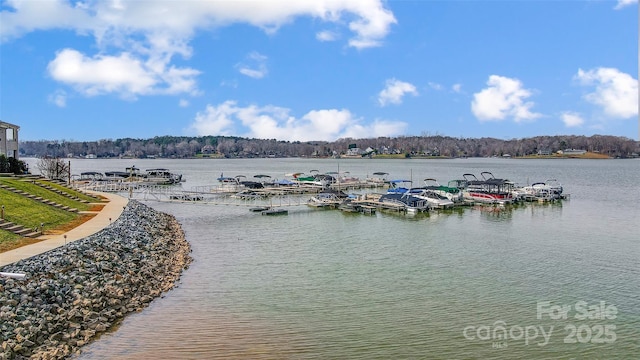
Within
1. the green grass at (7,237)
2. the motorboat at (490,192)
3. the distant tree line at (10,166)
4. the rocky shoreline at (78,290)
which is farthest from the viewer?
the motorboat at (490,192)

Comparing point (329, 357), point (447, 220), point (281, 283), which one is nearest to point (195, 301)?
point (281, 283)

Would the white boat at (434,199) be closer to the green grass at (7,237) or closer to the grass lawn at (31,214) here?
the grass lawn at (31,214)

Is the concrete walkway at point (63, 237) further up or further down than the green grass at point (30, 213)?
further down

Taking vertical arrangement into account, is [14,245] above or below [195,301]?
above

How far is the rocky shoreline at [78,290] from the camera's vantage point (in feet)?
43.1

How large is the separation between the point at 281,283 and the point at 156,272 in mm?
5479

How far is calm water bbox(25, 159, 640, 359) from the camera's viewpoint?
45.8 feet

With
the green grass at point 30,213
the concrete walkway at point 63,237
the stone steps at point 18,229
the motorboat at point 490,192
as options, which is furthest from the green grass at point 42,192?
the motorboat at point 490,192

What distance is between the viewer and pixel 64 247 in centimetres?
2031

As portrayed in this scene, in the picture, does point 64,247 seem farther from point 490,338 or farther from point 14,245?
point 490,338

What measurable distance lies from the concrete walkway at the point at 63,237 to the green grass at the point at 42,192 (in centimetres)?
178

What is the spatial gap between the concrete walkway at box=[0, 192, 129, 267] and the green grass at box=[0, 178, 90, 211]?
1783 mm

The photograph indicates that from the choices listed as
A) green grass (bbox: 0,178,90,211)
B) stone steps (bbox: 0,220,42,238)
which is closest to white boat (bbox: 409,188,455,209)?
green grass (bbox: 0,178,90,211)

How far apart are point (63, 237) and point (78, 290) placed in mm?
7565
